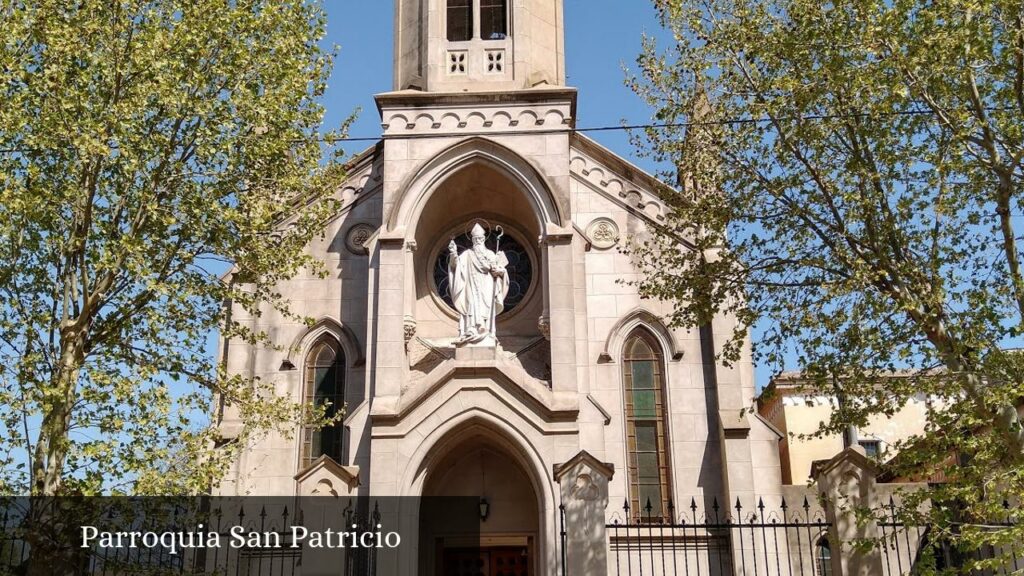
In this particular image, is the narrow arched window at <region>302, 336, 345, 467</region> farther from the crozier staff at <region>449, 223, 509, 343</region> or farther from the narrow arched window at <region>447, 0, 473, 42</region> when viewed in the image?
the narrow arched window at <region>447, 0, 473, 42</region>

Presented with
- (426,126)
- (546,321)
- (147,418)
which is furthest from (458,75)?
(147,418)

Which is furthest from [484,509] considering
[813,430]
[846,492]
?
[813,430]

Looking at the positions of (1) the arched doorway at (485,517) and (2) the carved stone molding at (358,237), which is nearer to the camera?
(1) the arched doorway at (485,517)

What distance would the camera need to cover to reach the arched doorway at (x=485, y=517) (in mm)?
20172

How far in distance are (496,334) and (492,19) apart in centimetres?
751

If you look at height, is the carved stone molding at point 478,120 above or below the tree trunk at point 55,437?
above

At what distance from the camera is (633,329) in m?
21.1

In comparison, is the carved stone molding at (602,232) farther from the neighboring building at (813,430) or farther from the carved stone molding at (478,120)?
the neighboring building at (813,430)

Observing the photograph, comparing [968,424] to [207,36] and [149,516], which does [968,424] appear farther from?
[207,36]

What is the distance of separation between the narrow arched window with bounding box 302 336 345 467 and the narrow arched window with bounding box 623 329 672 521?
5.66 m

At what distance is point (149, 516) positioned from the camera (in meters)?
13.2

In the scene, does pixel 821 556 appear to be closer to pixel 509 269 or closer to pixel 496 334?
pixel 496 334

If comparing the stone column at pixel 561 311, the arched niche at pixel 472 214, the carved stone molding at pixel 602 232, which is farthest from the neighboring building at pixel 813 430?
the stone column at pixel 561 311

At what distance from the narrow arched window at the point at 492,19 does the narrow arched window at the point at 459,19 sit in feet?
0.92
